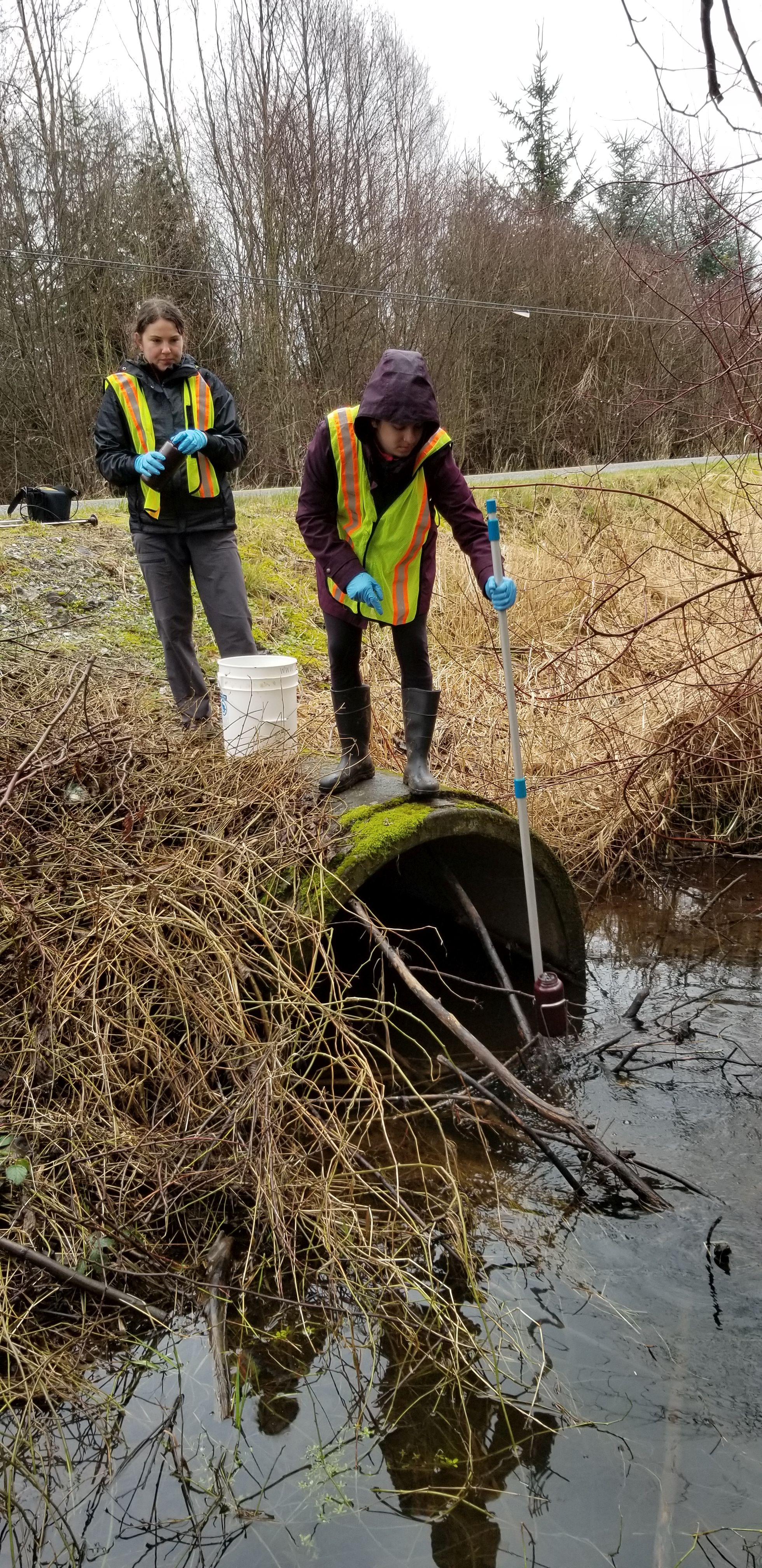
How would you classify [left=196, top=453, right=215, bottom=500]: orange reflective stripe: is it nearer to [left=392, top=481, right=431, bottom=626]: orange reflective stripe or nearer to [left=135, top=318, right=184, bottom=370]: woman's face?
[left=135, top=318, right=184, bottom=370]: woman's face

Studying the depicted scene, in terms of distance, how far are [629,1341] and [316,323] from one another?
16.3 metres

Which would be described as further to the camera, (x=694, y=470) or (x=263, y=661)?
(x=694, y=470)

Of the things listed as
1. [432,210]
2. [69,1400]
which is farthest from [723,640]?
[432,210]

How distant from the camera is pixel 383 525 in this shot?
4035 millimetres

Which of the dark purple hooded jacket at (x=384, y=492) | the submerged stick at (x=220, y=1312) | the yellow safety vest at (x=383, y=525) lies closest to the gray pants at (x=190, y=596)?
the dark purple hooded jacket at (x=384, y=492)

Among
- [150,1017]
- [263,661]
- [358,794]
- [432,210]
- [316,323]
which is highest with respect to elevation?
[432,210]

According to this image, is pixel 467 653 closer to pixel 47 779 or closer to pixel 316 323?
pixel 47 779

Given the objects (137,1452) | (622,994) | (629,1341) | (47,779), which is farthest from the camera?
(622,994)

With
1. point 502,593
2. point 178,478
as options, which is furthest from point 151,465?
point 502,593

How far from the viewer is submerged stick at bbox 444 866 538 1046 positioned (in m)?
3.81

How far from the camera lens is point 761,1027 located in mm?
4008

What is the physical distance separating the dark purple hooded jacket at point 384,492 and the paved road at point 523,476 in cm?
541

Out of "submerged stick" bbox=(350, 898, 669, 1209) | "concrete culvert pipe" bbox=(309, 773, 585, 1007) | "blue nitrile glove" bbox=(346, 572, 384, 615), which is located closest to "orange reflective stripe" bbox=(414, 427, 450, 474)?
"blue nitrile glove" bbox=(346, 572, 384, 615)

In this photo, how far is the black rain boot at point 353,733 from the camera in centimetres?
417
